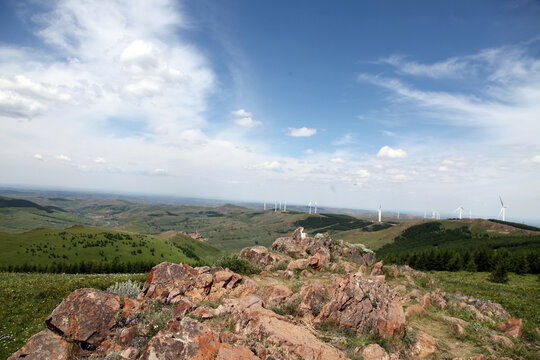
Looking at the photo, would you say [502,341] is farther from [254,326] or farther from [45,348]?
[45,348]

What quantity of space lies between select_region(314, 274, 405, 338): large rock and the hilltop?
0.04 meters

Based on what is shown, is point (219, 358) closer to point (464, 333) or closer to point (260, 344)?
point (260, 344)

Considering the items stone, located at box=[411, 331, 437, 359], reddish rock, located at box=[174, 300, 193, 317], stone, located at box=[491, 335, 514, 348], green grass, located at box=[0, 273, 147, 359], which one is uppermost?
reddish rock, located at box=[174, 300, 193, 317]

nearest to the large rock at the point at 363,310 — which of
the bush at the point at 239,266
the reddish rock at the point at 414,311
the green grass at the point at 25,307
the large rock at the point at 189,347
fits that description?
the reddish rock at the point at 414,311

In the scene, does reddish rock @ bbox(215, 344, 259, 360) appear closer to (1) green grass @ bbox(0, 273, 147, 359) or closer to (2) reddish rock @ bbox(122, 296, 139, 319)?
(2) reddish rock @ bbox(122, 296, 139, 319)

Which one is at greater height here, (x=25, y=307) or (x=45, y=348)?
(x=45, y=348)

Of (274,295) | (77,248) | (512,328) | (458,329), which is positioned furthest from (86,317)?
(77,248)

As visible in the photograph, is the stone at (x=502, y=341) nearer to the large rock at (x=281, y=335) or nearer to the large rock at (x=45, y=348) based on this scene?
the large rock at (x=281, y=335)

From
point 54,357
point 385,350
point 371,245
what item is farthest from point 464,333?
point 371,245

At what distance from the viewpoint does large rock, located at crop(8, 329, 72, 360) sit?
29.4 feet

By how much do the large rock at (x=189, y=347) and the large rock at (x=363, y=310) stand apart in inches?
196

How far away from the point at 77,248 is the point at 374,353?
473 ft

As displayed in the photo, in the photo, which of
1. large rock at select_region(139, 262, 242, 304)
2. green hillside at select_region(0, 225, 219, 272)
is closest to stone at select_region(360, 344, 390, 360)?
large rock at select_region(139, 262, 242, 304)

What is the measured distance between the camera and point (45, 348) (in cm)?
928
